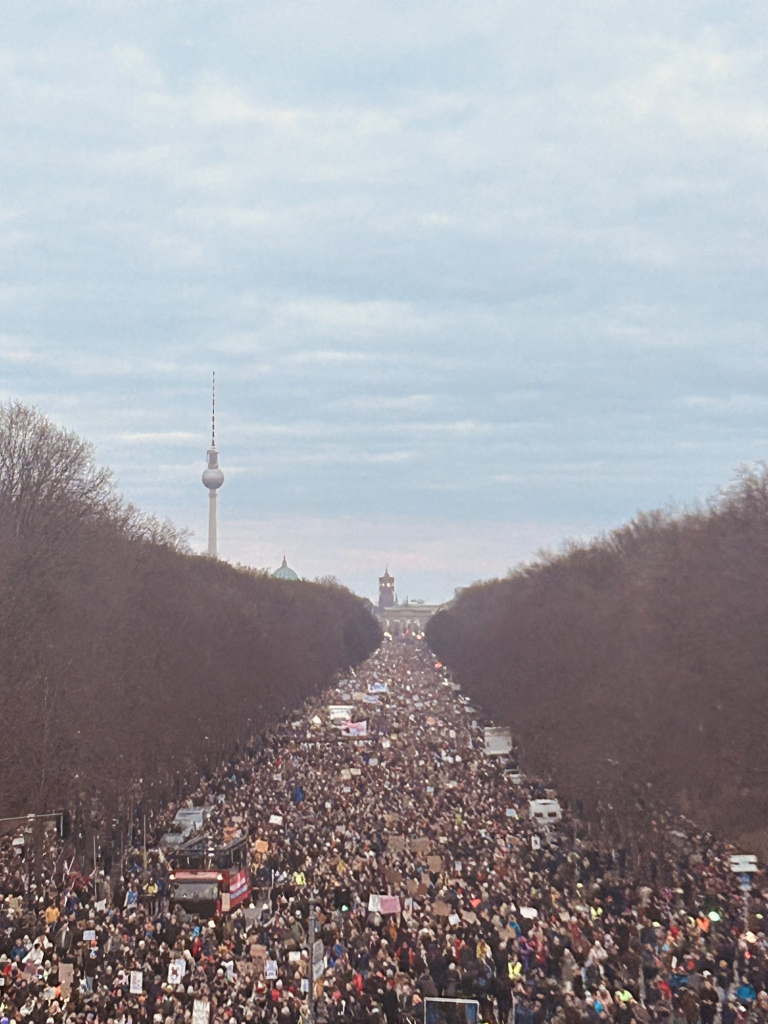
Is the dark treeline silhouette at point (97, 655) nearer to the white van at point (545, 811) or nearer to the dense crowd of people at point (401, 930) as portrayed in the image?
the dense crowd of people at point (401, 930)

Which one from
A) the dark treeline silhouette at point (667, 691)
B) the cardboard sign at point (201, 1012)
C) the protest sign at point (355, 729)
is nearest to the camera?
the cardboard sign at point (201, 1012)

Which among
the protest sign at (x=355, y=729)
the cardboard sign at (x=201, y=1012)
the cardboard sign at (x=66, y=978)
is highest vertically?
the protest sign at (x=355, y=729)

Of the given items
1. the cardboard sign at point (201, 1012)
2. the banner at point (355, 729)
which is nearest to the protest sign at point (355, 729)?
the banner at point (355, 729)

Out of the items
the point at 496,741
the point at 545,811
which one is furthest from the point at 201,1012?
the point at 496,741

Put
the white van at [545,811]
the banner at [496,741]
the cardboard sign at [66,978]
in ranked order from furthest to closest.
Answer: the banner at [496,741] → the white van at [545,811] → the cardboard sign at [66,978]

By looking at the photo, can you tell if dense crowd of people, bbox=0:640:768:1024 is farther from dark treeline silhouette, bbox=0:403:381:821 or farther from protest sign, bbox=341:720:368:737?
protest sign, bbox=341:720:368:737

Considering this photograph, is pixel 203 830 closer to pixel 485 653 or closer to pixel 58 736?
pixel 58 736

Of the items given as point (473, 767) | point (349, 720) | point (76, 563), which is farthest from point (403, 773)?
point (349, 720)
